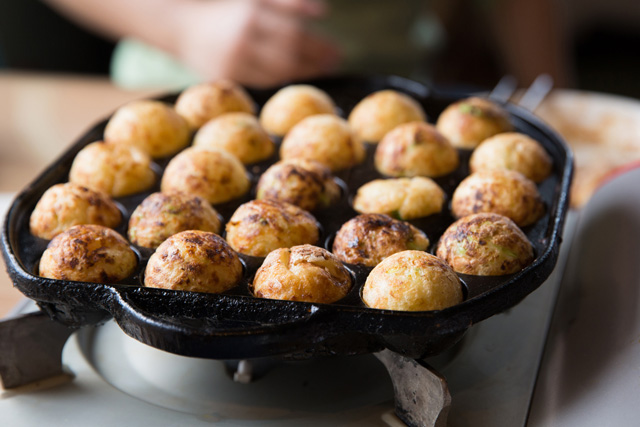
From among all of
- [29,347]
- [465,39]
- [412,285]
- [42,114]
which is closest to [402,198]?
[412,285]

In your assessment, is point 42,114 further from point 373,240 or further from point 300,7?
point 373,240

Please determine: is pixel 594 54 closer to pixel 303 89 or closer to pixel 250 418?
pixel 303 89

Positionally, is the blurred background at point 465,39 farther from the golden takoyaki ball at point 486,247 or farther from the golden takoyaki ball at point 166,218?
the golden takoyaki ball at point 486,247

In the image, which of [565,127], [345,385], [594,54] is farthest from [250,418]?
[594,54]

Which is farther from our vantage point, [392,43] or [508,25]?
[508,25]

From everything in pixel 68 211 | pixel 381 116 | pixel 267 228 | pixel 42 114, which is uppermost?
pixel 381 116

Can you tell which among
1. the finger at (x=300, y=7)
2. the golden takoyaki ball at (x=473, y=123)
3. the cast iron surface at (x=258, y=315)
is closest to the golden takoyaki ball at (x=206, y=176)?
the cast iron surface at (x=258, y=315)

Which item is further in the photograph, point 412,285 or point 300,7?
A: point 300,7
